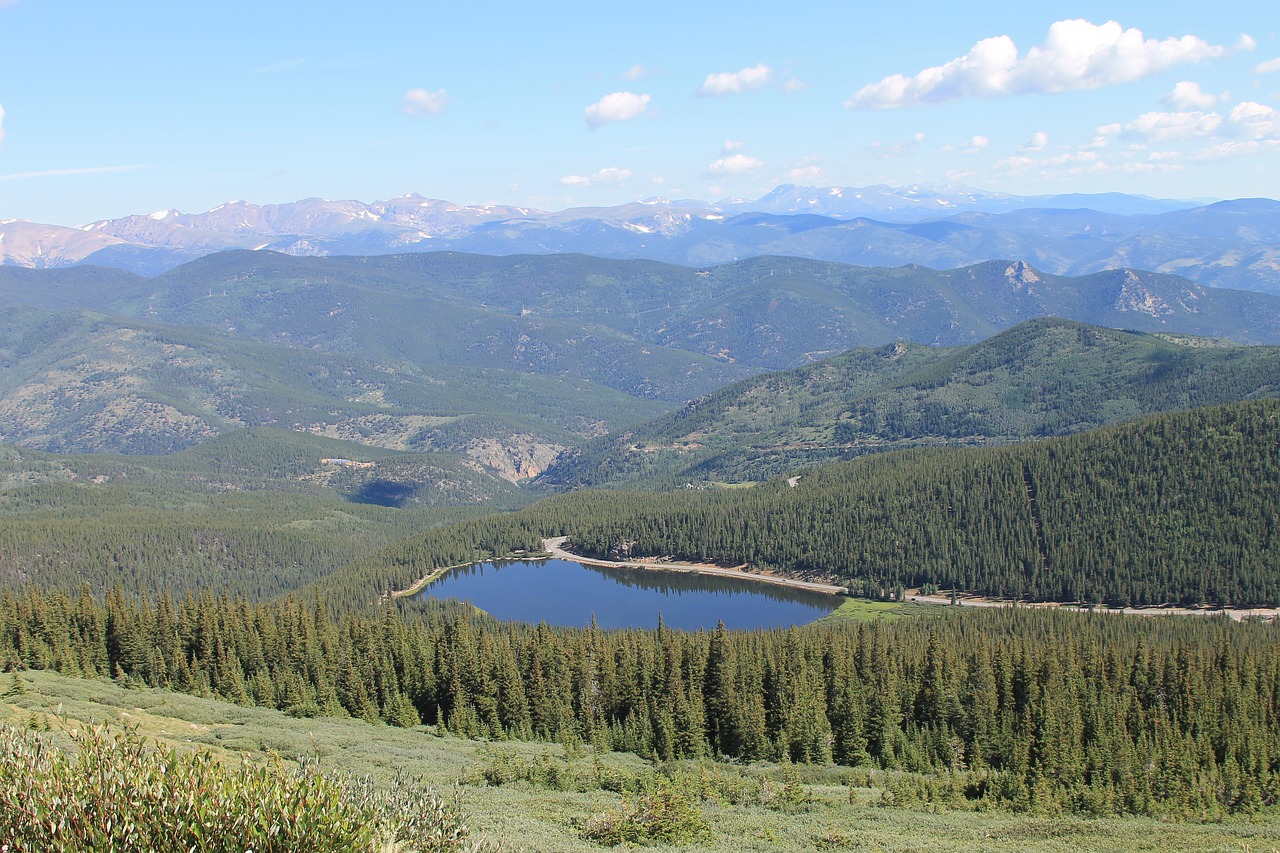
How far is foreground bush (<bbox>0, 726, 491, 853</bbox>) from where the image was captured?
95.0 feet

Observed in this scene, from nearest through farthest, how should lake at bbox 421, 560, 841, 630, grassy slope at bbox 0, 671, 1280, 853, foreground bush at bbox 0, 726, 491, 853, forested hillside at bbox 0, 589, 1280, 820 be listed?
foreground bush at bbox 0, 726, 491, 853 < grassy slope at bbox 0, 671, 1280, 853 < forested hillside at bbox 0, 589, 1280, 820 < lake at bbox 421, 560, 841, 630

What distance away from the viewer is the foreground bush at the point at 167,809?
95.0 feet

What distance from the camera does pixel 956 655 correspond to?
355 feet

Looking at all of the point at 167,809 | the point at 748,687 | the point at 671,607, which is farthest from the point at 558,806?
the point at 671,607

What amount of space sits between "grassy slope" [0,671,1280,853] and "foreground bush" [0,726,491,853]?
12.5 meters

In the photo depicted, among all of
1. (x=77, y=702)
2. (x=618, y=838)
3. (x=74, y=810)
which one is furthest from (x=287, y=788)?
(x=77, y=702)

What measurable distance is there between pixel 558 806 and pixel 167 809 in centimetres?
3545

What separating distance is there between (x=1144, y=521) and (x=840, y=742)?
398 ft

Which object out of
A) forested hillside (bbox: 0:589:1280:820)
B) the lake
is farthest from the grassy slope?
the lake

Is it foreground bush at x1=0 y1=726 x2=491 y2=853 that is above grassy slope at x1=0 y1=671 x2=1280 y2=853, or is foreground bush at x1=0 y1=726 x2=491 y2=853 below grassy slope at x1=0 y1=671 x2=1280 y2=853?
above

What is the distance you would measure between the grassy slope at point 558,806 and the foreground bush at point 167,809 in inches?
494

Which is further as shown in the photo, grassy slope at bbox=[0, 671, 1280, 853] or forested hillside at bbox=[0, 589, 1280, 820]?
forested hillside at bbox=[0, 589, 1280, 820]

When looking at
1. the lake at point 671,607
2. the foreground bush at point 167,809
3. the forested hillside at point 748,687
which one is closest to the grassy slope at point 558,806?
the forested hillside at point 748,687

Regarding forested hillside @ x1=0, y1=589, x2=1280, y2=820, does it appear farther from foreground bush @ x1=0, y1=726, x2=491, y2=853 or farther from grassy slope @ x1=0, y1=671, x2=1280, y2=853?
foreground bush @ x1=0, y1=726, x2=491, y2=853
